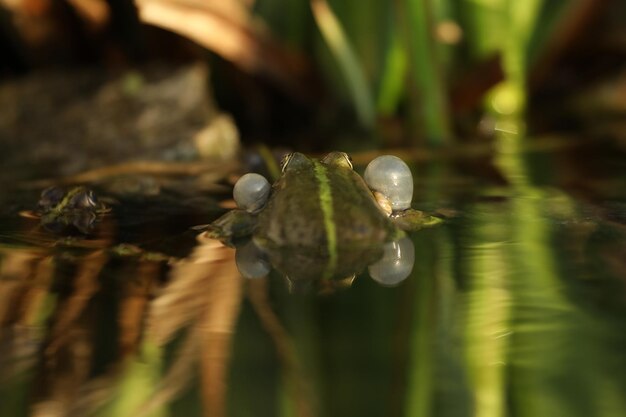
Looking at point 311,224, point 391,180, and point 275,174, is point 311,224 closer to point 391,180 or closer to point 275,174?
point 391,180

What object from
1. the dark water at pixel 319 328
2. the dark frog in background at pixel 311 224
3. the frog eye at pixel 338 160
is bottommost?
the dark water at pixel 319 328

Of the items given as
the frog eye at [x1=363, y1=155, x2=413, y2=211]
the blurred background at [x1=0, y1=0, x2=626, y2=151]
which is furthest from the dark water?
the blurred background at [x1=0, y1=0, x2=626, y2=151]

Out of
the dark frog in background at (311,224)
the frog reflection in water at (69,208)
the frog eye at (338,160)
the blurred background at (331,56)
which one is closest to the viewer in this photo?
the dark frog in background at (311,224)

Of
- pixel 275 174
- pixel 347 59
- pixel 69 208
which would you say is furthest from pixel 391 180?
pixel 347 59

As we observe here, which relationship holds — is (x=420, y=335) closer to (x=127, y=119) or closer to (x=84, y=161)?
(x=84, y=161)

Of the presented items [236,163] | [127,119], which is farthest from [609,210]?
[127,119]

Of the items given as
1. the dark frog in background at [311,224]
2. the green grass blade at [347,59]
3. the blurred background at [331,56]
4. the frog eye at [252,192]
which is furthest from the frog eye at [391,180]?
the green grass blade at [347,59]

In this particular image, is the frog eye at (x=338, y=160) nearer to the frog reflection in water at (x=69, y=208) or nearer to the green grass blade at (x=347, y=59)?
the frog reflection in water at (x=69, y=208)
